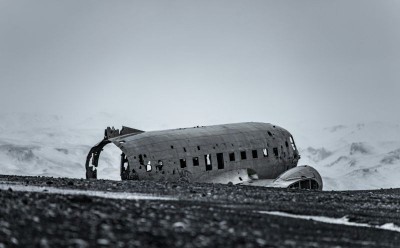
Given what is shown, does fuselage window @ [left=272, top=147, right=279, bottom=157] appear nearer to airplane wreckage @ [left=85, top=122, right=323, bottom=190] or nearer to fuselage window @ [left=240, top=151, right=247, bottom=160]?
airplane wreckage @ [left=85, top=122, right=323, bottom=190]

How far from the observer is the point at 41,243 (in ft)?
50.4

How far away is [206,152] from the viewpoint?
5712 centimetres

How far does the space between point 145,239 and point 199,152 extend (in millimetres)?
39953

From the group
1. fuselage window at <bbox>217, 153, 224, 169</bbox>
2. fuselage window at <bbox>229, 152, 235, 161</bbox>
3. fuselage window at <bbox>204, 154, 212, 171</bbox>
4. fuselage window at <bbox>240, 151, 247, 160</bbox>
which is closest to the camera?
fuselage window at <bbox>204, 154, 212, 171</bbox>

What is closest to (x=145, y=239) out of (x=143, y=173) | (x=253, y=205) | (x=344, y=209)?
(x=253, y=205)

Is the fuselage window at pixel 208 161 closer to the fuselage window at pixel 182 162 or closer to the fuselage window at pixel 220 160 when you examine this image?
the fuselage window at pixel 220 160

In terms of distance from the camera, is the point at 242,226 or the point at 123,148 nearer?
the point at 242,226

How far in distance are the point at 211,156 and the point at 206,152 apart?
0.52 metres

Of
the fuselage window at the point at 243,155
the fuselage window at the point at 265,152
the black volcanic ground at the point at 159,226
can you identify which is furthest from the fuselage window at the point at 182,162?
the black volcanic ground at the point at 159,226

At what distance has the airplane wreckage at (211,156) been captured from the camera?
2160 inches

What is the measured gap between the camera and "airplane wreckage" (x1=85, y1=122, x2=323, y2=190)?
54.9 meters

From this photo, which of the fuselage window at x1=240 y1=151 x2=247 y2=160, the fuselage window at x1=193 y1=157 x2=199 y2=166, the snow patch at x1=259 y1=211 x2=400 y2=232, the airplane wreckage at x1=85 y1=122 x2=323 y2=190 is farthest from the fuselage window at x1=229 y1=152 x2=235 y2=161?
the snow patch at x1=259 y1=211 x2=400 y2=232

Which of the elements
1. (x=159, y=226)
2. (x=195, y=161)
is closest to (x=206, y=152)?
(x=195, y=161)

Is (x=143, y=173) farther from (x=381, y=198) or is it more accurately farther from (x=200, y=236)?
(x=200, y=236)
